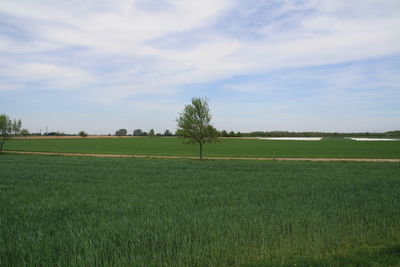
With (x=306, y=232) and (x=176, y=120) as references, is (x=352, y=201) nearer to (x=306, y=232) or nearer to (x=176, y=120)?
(x=306, y=232)

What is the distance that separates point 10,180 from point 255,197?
1471cm

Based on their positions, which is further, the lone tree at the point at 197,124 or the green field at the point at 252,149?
the green field at the point at 252,149

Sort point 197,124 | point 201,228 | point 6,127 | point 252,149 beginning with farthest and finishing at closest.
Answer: point 252,149 → point 6,127 → point 197,124 → point 201,228

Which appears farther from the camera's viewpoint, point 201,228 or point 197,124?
point 197,124

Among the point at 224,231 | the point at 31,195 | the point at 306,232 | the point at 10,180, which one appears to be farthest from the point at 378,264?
the point at 10,180

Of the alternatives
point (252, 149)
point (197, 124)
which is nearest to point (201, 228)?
point (197, 124)

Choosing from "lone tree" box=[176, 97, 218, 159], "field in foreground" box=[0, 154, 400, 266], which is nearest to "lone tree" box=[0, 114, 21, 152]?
"lone tree" box=[176, 97, 218, 159]

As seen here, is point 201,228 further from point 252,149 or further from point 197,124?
point 252,149

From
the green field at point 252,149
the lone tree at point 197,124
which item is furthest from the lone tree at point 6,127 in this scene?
the lone tree at point 197,124

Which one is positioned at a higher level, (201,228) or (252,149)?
(201,228)

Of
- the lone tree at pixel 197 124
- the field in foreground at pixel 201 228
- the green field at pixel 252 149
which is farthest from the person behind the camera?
the green field at pixel 252 149

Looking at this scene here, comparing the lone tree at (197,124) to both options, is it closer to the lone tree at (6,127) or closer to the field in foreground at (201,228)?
the field in foreground at (201,228)

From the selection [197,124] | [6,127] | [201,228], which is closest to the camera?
[201,228]

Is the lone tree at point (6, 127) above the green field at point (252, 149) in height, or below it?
above
